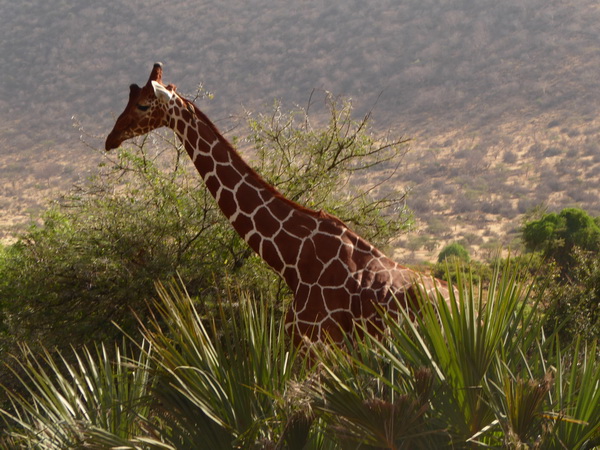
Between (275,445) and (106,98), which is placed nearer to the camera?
(275,445)

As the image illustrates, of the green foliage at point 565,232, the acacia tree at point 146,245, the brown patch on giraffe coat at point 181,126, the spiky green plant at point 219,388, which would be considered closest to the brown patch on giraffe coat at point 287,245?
the brown patch on giraffe coat at point 181,126

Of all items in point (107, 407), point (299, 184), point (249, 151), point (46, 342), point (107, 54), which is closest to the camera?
point (107, 407)

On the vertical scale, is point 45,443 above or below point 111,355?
above

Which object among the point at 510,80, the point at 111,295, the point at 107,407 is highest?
the point at 107,407

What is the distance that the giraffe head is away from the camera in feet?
21.9

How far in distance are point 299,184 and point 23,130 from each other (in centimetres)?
3650

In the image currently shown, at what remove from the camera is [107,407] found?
375 centimetres

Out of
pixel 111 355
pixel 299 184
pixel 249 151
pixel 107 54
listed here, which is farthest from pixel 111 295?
pixel 107 54

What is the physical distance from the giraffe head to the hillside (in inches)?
907

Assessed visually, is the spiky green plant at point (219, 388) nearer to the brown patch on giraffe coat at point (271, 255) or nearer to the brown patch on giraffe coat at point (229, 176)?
the brown patch on giraffe coat at point (271, 255)

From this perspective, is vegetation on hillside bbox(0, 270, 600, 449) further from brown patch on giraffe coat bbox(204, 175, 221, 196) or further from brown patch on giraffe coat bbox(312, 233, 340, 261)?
brown patch on giraffe coat bbox(204, 175, 221, 196)

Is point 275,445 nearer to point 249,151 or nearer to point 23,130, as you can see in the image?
point 249,151

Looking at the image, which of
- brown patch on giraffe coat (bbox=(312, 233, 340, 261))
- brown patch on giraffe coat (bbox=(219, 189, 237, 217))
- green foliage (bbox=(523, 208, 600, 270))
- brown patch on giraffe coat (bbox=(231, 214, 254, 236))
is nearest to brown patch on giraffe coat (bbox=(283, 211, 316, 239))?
brown patch on giraffe coat (bbox=(312, 233, 340, 261))

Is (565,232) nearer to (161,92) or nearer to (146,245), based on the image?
(146,245)
